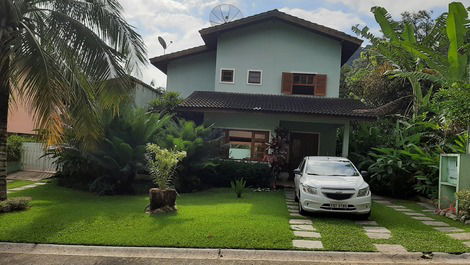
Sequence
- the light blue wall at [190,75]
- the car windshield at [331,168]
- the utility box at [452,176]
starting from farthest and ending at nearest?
the light blue wall at [190,75]
the car windshield at [331,168]
the utility box at [452,176]

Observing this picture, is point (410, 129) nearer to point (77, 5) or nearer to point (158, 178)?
point (158, 178)

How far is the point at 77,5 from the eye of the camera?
28.6 feet

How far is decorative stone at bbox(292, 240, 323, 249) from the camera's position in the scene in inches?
247

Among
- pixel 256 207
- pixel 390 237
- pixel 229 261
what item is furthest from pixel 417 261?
pixel 256 207

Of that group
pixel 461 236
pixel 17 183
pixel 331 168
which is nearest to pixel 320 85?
pixel 331 168

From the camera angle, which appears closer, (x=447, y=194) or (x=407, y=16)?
(x=447, y=194)

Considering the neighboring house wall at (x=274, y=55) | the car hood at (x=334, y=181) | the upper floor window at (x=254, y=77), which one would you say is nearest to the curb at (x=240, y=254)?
the car hood at (x=334, y=181)

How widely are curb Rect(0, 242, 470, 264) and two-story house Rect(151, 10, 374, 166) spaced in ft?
33.2

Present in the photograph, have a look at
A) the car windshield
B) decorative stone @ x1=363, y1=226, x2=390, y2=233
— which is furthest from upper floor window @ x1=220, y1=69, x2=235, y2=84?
decorative stone @ x1=363, y1=226, x2=390, y2=233

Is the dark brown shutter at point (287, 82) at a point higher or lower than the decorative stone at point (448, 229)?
higher

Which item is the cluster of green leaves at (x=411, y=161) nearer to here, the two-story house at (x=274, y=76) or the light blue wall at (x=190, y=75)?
the two-story house at (x=274, y=76)

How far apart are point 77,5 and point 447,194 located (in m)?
10.6

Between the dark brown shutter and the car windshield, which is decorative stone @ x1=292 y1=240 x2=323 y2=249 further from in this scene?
the dark brown shutter

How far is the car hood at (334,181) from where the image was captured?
8.55 m
